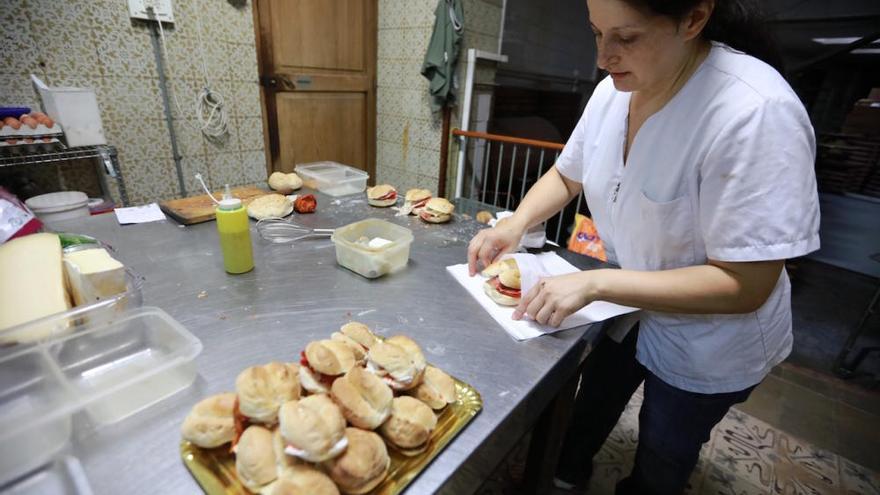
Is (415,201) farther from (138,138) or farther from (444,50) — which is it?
(138,138)

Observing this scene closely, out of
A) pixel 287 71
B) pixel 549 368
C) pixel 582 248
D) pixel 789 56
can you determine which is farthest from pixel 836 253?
pixel 287 71

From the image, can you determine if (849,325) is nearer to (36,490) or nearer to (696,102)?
(696,102)

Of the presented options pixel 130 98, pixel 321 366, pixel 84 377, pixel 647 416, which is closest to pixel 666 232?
pixel 647 416

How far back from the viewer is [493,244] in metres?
1.25

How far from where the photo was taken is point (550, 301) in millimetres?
929

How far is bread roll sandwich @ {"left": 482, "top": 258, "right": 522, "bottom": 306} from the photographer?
3.50ft

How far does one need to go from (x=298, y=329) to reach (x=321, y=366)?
1.07 ft

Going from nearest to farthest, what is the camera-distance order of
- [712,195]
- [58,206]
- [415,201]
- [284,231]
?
[712,195], [284,231], [415,201], [58,206]

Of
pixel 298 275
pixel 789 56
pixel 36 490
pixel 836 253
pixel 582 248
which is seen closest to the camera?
pixel 36 490

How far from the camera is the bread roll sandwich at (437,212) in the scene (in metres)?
1.66

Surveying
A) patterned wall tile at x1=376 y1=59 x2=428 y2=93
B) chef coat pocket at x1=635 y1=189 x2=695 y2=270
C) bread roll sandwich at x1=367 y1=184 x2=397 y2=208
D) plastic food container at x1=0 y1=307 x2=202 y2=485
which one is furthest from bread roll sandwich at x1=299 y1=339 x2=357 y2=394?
patterned wall tile at x1=376 y1=59 x2=428 y2=93

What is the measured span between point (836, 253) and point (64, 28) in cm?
684

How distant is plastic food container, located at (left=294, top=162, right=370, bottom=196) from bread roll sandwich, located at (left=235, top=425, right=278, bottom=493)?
1.58 meters

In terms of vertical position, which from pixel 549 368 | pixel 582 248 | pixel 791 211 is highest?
pixel 791 211
